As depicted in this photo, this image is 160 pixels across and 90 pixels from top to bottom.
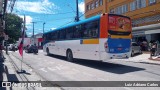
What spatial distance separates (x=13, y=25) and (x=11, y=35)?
11.6 feet

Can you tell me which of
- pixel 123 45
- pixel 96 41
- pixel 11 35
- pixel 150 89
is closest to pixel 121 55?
pixel 123 45

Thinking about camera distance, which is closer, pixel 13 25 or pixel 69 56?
pixel 69 56

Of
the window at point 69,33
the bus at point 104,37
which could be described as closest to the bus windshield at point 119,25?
the bus at point 104,37

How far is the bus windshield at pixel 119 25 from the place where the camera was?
49.3 ft

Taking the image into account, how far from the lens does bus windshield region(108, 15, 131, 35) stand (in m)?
15.0

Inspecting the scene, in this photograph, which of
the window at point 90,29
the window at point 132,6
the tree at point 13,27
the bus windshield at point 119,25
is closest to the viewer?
the bus windshield at point 119,25

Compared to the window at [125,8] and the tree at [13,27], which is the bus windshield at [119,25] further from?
the tree at [13,27]

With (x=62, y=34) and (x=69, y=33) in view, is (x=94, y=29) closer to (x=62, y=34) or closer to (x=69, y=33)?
(x=69, y=33)

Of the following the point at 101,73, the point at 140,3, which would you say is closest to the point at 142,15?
the point at 140,3

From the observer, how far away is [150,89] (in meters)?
8.82

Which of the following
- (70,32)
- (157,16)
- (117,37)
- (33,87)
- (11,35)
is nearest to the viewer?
(33,87)

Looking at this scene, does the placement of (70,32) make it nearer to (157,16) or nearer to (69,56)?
(69,56)

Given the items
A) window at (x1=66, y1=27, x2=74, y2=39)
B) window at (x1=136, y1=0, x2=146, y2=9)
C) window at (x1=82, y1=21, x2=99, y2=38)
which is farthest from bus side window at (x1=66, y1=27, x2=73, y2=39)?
window at (x1=136, y1=0, x2=146, y2=9)

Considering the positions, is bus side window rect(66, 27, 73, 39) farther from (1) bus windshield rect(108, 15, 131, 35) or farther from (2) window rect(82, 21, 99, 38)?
(1) bus windshield rect(108, 15, 131, 35)
